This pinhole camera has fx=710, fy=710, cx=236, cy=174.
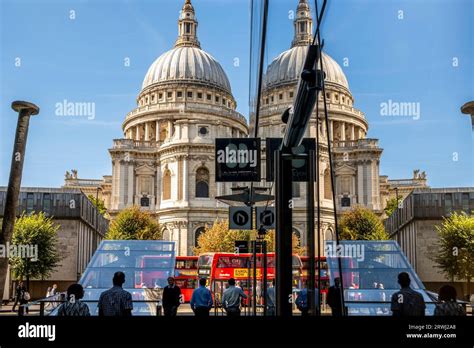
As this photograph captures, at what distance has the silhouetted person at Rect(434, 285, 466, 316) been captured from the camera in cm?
479

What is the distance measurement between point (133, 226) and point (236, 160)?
244 ft

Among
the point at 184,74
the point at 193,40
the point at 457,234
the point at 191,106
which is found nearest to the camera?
the point at 457,234

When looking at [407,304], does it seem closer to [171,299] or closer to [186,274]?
[171,299]

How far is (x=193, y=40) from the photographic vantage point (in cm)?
12656

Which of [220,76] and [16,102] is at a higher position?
[220,76]

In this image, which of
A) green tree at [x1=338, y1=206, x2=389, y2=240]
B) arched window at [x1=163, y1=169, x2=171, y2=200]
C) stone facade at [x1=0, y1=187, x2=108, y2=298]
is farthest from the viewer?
arched window at [x1=163, y1=169, x2=171, y2=200]

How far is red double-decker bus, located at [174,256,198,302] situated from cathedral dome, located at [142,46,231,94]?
67509mm

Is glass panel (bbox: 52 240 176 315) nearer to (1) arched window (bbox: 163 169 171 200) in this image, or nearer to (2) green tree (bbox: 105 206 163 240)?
(2) green tree (bbox: 105 206 163 240)

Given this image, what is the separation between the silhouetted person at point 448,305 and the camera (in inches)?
189

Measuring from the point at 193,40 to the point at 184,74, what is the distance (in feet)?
41.8

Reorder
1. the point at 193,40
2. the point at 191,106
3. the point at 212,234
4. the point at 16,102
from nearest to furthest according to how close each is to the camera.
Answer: the point at 16,102, the point at 212,234, the point at 191,106, the point at 193,40

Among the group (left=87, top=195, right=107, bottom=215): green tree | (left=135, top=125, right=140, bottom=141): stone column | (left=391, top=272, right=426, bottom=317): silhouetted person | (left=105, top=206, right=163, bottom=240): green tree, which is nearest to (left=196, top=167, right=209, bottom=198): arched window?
(left=105, top=206, right=163, bottom=240): green tree

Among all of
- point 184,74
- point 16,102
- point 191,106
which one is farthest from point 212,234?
point 16,102

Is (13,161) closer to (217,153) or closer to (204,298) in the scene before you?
(204,298)
